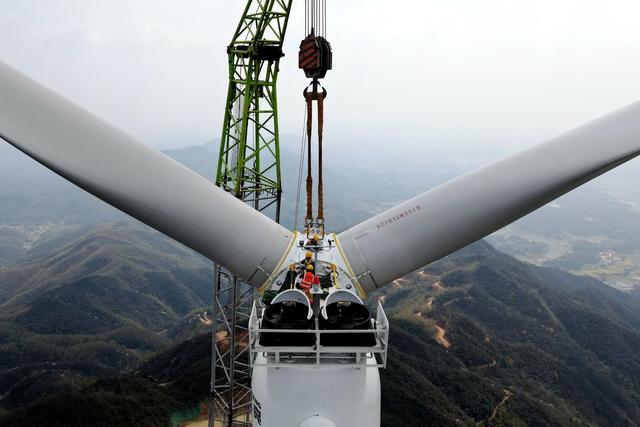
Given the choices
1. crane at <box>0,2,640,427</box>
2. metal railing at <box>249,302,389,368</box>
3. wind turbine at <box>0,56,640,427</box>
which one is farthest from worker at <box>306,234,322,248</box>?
metal railing at <box>249,302,389,368</box>

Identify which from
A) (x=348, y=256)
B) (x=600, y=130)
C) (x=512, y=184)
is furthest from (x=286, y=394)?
(x=600, y=130)

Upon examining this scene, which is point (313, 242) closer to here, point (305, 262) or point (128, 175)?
point (305, 262)

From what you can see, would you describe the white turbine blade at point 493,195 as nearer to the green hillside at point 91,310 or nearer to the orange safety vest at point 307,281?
the orange safety vest at point 307,281

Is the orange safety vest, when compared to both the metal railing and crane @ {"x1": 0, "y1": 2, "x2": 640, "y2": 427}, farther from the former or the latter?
the metal railing

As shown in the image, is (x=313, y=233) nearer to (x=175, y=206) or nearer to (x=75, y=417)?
(x=175, y=206)

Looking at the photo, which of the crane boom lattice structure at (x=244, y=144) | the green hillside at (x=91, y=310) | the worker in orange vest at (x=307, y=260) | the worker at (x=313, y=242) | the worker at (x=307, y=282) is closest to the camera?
the worker at (x=307, y=282)

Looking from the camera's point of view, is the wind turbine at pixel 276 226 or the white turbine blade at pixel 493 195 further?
the white turbine blade at pixel 493 195

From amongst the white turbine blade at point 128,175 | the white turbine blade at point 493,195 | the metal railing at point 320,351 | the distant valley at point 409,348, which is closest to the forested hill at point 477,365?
the distant valley at point 409,348
